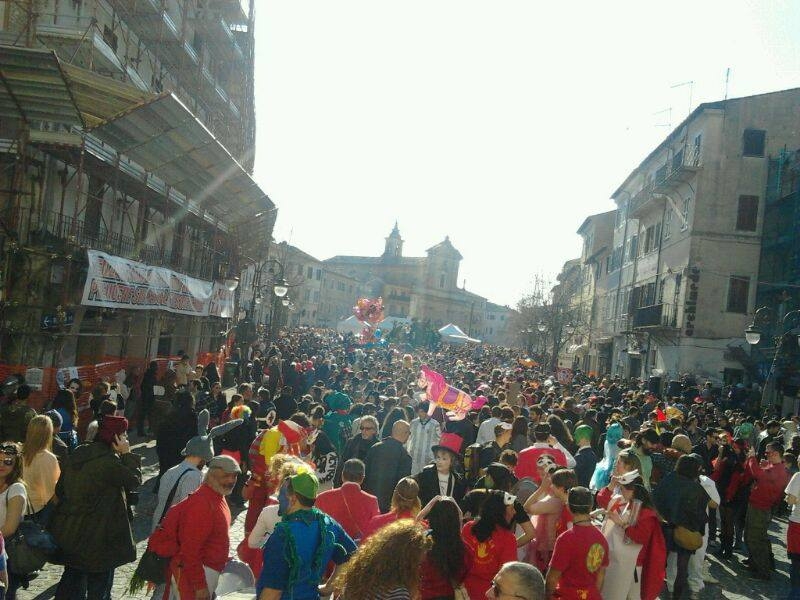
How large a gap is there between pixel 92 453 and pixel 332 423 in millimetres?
5062

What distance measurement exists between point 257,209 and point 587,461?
65.4ft

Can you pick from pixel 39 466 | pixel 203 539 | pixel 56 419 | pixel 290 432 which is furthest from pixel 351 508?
pixel 56 419

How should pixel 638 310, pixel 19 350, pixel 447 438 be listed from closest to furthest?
pixel 447 438 < pixel 19 350 < pixel 638 310

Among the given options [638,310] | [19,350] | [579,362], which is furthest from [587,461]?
[579,362]

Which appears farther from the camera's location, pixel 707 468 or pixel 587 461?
pixel 707 468

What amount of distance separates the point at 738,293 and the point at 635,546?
87.0 feet

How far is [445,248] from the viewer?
390 ft

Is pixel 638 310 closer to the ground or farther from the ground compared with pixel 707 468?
farther from the ground

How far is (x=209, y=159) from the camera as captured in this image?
18984 millimetres

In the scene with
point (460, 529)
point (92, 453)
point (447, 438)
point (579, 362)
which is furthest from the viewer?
point (579, 362)

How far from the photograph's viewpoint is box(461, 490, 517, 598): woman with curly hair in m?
4.76

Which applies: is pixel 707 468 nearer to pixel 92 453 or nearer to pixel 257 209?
pixel 92 453

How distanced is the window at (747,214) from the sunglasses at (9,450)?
29595 millimetres

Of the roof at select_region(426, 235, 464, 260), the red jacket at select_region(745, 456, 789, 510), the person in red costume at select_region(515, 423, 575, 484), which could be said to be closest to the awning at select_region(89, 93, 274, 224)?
the person in red costume at select_region(515, 423, 575, 484)
